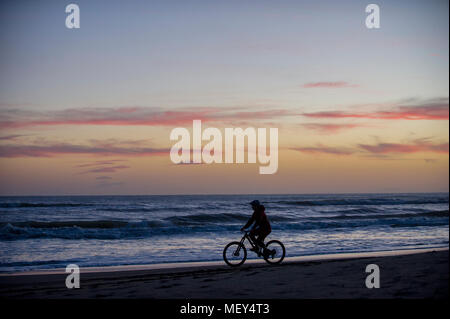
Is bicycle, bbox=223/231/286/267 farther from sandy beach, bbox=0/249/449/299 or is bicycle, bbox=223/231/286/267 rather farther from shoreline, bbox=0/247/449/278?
shoreline, bbox=0/247/449/278

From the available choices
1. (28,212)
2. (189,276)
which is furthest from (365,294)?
(28,212)

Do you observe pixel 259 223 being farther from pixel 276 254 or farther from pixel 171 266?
pixel 171 266

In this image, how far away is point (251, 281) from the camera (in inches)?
401

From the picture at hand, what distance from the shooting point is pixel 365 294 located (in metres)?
8.34

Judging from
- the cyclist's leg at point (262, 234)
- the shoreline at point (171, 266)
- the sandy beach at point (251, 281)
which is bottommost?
the shoreline at point (171, 266)

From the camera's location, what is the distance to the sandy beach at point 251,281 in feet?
28.8

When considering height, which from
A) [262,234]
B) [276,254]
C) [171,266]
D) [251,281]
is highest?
[262,234]

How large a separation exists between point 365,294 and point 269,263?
15.7 ft

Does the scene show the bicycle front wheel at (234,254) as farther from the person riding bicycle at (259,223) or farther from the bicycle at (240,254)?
the person riding bicycle at (259,223)

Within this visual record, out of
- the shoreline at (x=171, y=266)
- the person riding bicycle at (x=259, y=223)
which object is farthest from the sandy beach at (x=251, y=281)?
the person riding bicycle at (x=259, y=223)

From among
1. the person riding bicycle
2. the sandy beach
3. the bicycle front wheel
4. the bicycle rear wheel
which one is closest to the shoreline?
the sandy beach

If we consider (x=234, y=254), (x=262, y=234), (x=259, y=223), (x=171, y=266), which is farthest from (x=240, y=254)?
(x=171, y=266)
